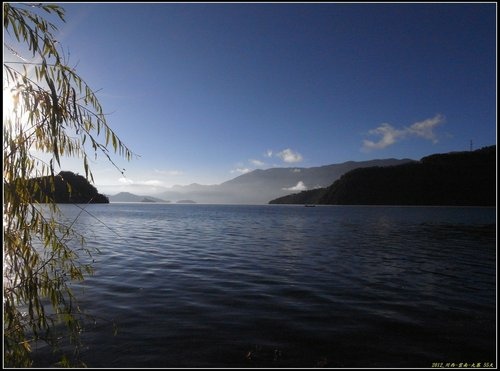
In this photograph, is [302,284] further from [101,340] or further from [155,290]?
[101,340]

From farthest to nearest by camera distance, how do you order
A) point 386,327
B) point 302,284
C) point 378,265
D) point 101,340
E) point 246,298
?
1. point 378,265
2. point 302,284
3. point 246,298
4. point 386,327
5. point 101,340

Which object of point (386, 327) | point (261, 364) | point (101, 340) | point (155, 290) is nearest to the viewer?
point (261, 364)

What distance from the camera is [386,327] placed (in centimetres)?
1097

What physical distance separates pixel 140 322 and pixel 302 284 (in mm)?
9092

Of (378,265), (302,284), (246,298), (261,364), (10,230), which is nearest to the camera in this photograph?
(10,230)

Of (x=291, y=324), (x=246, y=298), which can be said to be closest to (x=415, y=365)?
(x=291, y=324)

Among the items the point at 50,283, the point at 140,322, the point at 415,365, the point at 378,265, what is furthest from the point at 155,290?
the point at 378,265

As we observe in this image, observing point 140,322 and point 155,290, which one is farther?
point 155,290

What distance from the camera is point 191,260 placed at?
23.3m

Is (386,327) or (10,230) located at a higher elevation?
(10,230)

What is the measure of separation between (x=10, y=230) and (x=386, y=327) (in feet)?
39.5

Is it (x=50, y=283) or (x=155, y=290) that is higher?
(x=50, y=283)

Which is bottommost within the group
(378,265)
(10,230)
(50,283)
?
(378,265)

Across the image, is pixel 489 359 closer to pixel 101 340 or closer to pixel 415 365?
pixel 415 365
